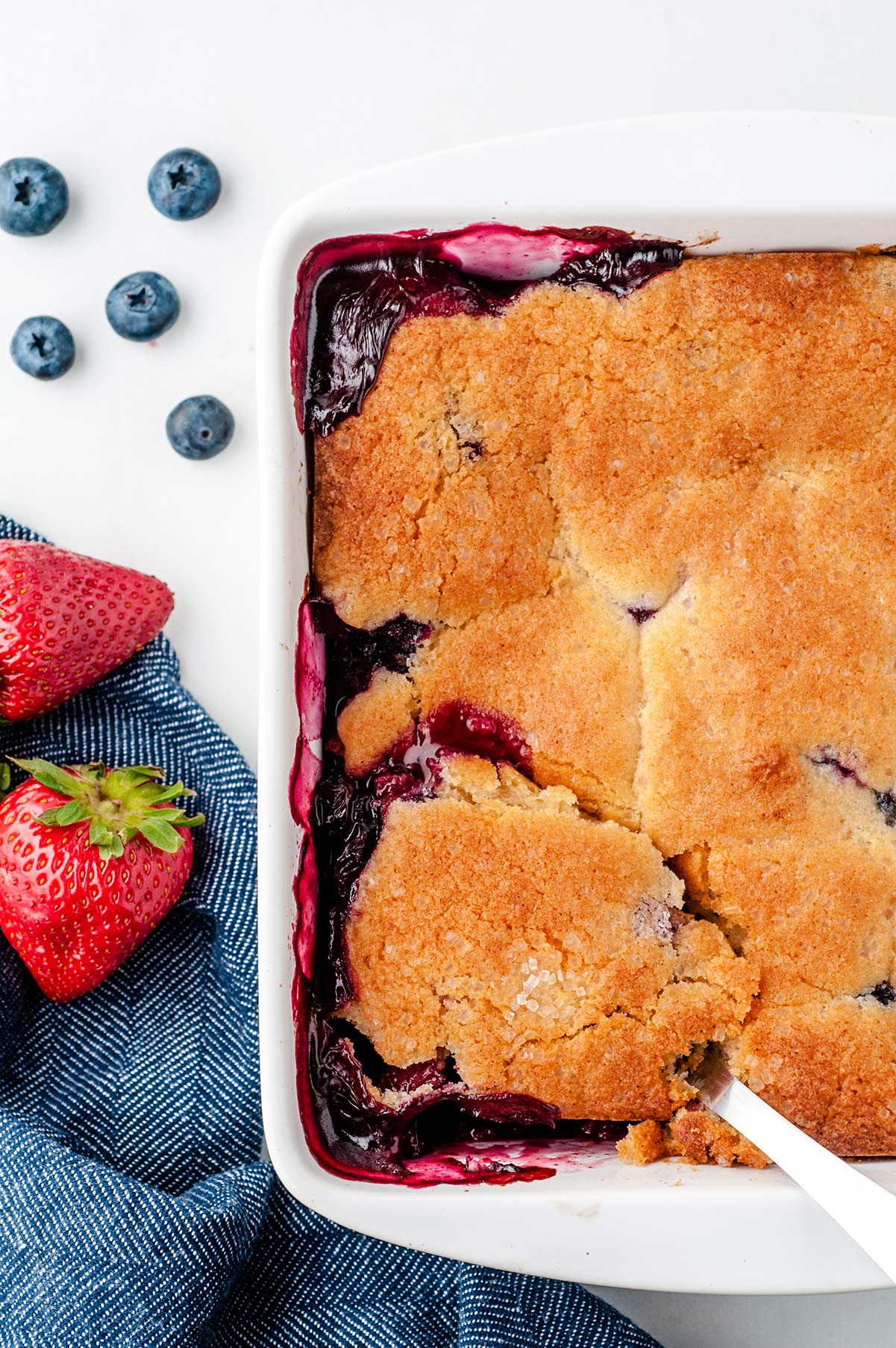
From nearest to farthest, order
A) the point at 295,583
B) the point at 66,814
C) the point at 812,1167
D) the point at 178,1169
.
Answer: the point at 812,1167, the point at 295,583, the point at 66,814, the point at 178,1169

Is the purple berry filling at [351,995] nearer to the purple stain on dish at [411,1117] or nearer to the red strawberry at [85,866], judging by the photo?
the purple stain on dish at [411,1117]

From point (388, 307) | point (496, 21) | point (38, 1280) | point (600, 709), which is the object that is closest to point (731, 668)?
point (600, 709)

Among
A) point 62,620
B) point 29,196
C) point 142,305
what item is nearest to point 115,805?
point 62,620

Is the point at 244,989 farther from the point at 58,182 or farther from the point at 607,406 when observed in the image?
the point at 58,182

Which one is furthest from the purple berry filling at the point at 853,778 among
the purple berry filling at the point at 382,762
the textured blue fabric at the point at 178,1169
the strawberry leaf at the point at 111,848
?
the strawberry leaf at the point at 111,848

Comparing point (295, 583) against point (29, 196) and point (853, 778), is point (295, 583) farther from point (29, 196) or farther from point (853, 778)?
point (29, 196)

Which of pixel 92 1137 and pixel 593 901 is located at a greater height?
pixel 593 901
